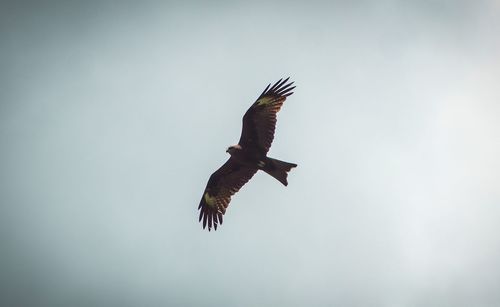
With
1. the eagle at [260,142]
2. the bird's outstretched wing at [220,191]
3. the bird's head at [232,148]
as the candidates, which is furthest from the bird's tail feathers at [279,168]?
the bird's outstretched wing at [220,191]

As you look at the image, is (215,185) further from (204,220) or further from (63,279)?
(63,279)

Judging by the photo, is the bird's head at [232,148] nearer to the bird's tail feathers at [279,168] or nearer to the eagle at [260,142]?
the eagle at [260,142]

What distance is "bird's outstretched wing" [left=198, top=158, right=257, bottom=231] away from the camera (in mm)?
13117

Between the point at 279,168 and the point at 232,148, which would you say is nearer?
the point at 279,168

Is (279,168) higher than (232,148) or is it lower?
lower

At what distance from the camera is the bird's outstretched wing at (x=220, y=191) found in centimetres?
1312

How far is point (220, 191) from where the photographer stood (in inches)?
528

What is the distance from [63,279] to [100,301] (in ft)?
49.0

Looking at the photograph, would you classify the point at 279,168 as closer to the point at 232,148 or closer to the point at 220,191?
the point at 232,148

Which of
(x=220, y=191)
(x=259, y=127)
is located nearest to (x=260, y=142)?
(x=259, y=127)

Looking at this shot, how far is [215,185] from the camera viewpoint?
13.4 meters

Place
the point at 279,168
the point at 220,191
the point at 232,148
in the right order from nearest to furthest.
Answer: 1. the point at 279,168
2. the point at 232,148
3. the point at 220,191

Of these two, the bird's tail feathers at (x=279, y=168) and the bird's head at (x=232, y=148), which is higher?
the bird's head at (x=232, y=148)

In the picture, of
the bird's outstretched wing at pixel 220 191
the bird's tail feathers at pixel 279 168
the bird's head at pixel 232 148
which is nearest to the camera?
the bird's tail feathers at pixel 279 168
